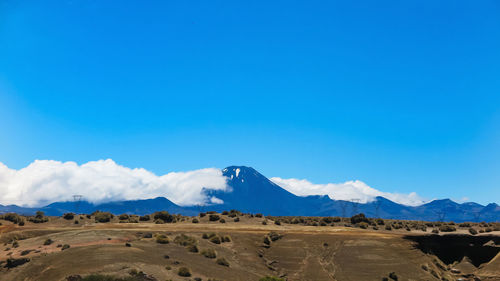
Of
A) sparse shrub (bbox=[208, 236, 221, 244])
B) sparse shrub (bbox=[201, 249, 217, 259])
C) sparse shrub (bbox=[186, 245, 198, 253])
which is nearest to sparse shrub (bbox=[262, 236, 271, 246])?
sparse shrub (bbox=[208, 236, 221, 244])

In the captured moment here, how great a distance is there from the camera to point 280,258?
177 ft

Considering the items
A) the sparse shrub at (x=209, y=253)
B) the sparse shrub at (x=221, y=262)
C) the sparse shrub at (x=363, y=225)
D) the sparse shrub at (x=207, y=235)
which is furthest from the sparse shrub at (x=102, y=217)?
the sparse shrub at (x=363, y=225)

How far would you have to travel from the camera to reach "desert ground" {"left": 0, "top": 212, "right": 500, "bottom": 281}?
35594 millimetres

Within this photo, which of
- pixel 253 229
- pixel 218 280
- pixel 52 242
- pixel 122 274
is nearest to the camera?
pixel 122 274

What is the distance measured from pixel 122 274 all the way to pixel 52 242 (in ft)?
75.3

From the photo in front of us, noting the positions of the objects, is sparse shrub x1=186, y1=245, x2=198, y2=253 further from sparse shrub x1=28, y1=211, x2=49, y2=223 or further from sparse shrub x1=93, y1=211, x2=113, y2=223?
sparse shrub x1=28, y1=211, x2=49, y2=223

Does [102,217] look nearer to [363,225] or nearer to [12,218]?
[12,218]

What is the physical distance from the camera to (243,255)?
2039 inches

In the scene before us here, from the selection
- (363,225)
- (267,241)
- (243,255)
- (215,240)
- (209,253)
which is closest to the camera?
(209,253)

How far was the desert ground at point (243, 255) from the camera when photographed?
35.6m

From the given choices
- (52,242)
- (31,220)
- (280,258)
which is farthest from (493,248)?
→ (31,220)

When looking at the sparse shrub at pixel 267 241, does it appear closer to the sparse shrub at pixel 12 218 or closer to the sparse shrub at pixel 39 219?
the sparse shrub at pixel 39 219

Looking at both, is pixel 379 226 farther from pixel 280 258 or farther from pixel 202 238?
pixel 202 238

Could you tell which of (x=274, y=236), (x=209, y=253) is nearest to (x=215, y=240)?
(x=209, y=253)
